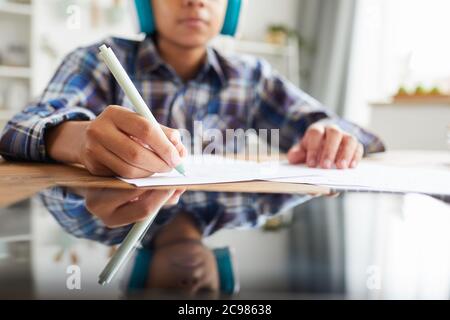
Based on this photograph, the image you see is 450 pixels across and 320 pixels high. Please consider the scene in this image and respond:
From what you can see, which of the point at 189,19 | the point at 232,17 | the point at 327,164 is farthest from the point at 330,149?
the point at 232,17

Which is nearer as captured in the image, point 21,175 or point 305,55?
point 21,175

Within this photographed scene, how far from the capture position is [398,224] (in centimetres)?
33

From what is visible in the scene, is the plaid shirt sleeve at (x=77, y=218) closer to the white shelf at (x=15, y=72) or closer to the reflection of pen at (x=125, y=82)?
the reflection of pen at (x=125, y=82)

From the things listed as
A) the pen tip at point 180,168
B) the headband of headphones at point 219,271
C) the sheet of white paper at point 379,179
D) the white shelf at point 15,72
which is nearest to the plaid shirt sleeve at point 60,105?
the pen tip at point 180,168

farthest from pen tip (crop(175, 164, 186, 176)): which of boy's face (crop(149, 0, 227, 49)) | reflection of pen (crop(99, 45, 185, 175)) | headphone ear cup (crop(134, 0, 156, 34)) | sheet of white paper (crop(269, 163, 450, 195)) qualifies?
headphone ear cup (crop(134, 0, 156, 34))

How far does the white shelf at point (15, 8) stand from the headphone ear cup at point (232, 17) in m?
1.95

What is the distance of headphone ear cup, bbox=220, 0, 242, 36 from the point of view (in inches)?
42.6

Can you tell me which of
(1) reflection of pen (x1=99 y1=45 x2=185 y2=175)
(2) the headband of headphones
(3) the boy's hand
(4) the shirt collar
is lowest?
(2) the headband of headphones

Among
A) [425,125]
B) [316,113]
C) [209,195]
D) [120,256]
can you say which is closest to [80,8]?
[425,125]

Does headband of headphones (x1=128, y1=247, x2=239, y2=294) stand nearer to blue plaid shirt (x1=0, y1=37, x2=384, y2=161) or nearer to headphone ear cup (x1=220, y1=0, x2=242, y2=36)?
blue plaid shirt (x1=0, y1=37, x2=384, y2=161)

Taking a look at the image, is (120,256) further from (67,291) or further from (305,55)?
(305,55)

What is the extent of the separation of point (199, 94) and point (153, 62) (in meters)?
0.12

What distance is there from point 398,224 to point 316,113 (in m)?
0.70

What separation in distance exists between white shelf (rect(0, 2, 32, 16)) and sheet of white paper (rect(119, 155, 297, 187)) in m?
2.33
